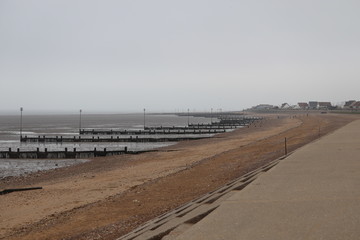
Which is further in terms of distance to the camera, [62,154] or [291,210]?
[62,154]

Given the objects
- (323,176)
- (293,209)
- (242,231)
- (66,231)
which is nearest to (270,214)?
(293,209)

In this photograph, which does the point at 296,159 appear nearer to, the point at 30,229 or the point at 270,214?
the point at 270,214

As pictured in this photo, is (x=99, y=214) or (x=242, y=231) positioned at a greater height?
(x=242, y=231)

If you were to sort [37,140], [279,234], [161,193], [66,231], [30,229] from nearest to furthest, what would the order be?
[279,234] → [66,231] → [30,229] → [161,193] → [37,140]

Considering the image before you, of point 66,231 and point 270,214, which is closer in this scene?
point 270,214

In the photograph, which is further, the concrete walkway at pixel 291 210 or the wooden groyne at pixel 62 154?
the wooden groyne at pixel 62 154

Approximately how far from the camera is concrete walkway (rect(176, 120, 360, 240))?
5930 millimetres

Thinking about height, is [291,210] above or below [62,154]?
above

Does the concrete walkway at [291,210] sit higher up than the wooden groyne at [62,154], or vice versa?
the concrete walkway at [291,210]

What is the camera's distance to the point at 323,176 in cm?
A: 1105

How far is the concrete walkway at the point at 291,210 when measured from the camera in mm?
5930

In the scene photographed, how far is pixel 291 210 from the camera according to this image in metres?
7.35

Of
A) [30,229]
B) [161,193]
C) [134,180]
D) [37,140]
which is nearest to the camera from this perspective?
[30,229]

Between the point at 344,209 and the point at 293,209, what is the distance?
3.37 feet
